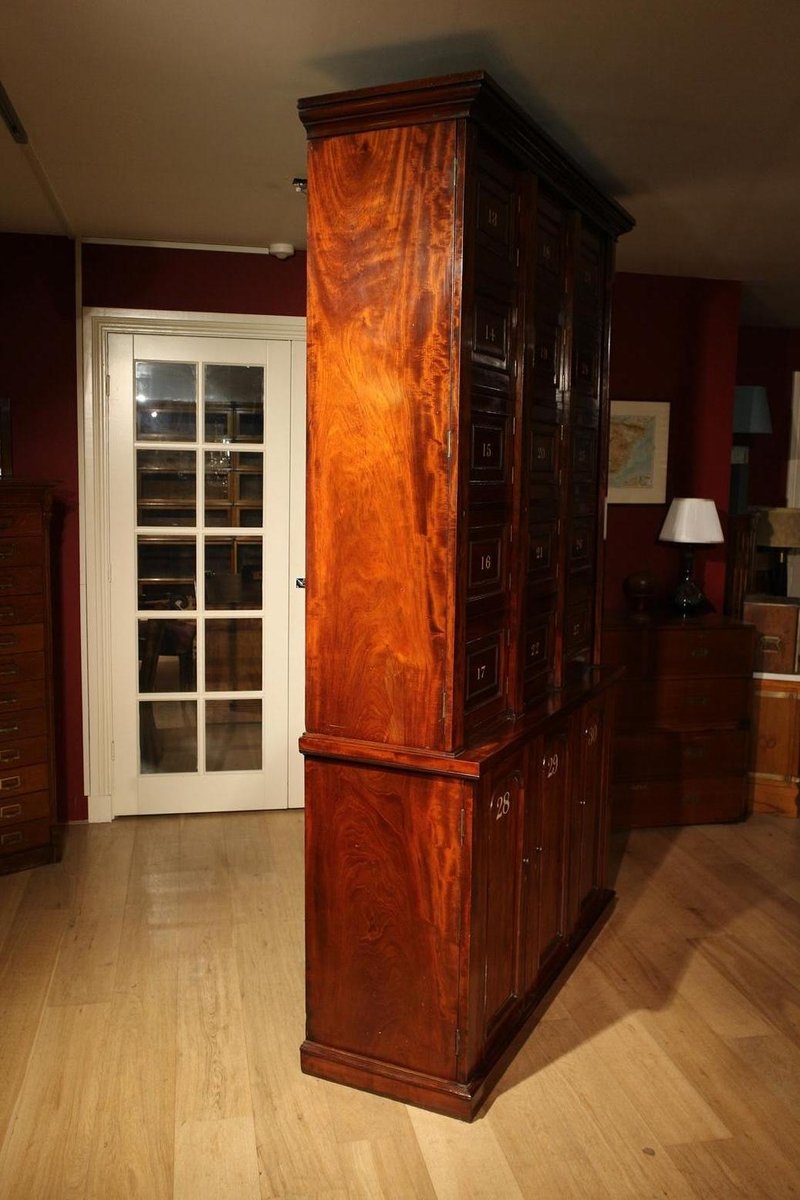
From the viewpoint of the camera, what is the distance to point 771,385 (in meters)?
5.73

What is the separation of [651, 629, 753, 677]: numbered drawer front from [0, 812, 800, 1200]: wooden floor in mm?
877

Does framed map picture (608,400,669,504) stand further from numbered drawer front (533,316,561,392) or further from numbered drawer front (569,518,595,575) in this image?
numbered drawer front (533,316,561,392)

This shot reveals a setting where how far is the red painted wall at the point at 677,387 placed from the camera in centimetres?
474

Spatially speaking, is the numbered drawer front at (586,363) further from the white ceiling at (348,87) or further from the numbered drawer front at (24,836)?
the numbered drawer front at (24,836)

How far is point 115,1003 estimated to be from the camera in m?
2.96

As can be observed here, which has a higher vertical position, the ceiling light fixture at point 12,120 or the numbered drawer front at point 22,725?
the ceiling light fixture at point 12,120

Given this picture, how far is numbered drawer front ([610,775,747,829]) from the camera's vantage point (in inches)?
175

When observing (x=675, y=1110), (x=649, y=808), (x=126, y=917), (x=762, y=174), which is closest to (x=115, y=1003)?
(x=126, y=917)

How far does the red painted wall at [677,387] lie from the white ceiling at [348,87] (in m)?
0.87

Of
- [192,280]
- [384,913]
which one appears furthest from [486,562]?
[192,280]

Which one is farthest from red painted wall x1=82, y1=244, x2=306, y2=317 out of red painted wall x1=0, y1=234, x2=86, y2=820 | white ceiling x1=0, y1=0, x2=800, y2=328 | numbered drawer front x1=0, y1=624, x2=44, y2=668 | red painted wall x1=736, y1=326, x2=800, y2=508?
red painted wall x1=736, y1=326, x2=800, y2=508

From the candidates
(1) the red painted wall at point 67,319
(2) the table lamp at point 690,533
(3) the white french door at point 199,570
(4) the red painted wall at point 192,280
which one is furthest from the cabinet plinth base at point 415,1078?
(4) the red painted wall at point 192,280

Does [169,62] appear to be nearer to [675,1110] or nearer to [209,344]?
[209,344]

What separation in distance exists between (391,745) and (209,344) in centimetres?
254
